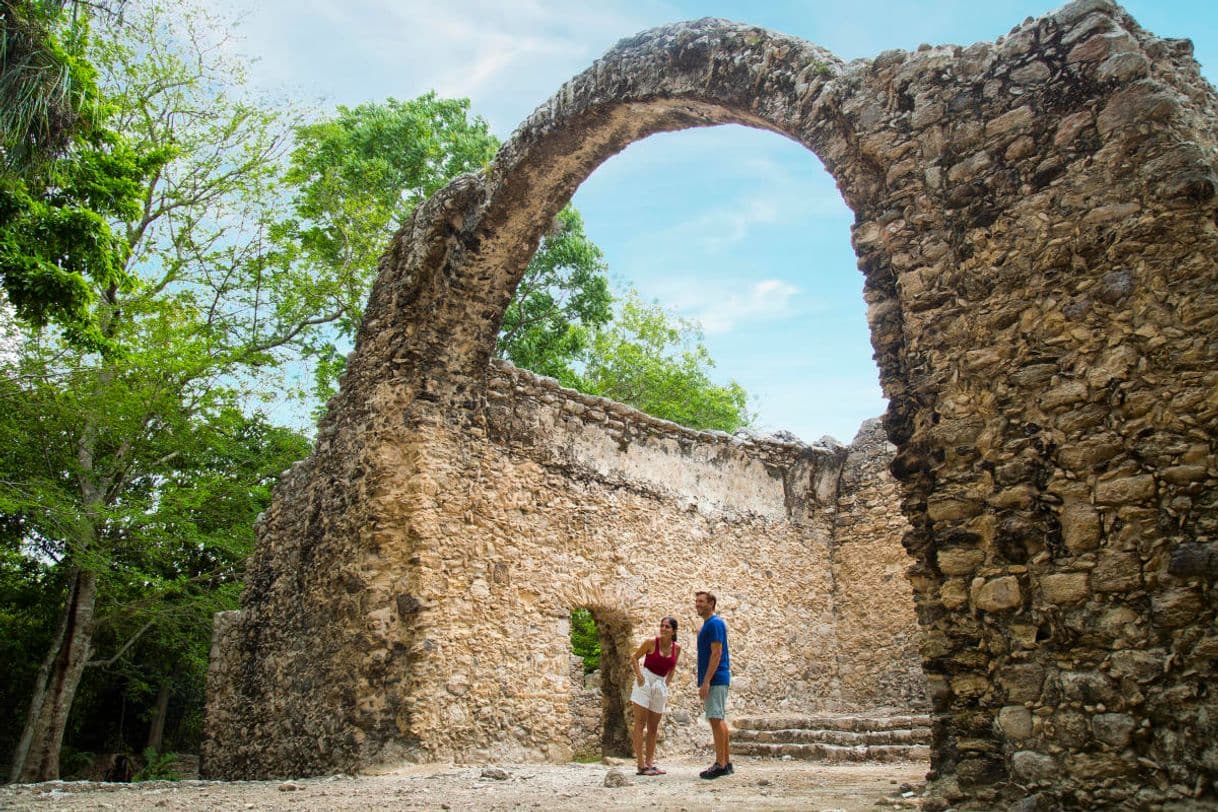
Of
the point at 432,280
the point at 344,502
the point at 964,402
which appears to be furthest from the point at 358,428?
the point at 964,402

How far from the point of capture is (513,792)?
4.88m

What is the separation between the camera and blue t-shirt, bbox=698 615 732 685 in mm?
5770

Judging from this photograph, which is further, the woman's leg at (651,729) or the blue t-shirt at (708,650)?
the woman's leg at (651,729)

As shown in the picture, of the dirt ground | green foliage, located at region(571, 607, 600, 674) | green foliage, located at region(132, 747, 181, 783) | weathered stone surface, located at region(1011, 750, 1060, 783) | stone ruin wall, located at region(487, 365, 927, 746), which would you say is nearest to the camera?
weathered stone surface, located at region(1011, 750, 1060, 783)

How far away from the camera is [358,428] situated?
7.36 metres

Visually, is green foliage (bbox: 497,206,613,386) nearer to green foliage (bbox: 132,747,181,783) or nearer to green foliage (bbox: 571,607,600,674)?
green foliage (bbox: 571,607,600,674)

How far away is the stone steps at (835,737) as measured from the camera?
23.4ft

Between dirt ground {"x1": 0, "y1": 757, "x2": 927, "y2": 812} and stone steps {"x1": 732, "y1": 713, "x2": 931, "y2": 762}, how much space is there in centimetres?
49

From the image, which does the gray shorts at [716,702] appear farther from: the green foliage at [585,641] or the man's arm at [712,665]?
the green foliage at [585,641]

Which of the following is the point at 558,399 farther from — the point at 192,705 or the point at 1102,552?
the point at 192,705

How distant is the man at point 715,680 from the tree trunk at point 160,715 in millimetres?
15764

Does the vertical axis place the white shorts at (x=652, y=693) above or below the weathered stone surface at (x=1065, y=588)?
below

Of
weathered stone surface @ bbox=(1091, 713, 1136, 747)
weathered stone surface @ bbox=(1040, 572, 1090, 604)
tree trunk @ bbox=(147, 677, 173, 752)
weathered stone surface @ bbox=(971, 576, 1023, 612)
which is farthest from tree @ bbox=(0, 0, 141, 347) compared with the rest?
tree trunk @ bbox=(147, 677, 173, 752)

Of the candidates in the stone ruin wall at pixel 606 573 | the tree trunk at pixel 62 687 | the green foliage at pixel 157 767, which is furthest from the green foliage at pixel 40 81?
the green foliage at pixel 157 767
